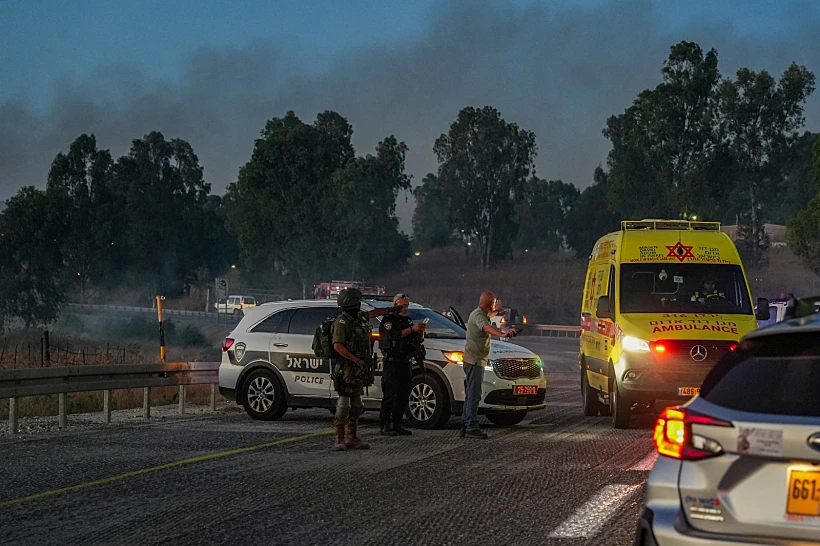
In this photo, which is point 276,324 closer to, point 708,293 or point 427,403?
point 427,403

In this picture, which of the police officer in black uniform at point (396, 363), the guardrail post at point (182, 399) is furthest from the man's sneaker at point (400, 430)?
the guardrail post at point (182, 399)

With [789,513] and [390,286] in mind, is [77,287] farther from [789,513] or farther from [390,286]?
[789,513]

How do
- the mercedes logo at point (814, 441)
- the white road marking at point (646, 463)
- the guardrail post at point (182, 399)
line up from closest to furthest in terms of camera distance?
1. the mercedes logo at point (814, 441)
2. the white road marking at point (646, 463)
3. the guardrail post at point (182, 399)

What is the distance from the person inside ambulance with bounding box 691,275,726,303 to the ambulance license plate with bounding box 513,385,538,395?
2.53 m

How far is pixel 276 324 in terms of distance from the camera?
57.6 ft

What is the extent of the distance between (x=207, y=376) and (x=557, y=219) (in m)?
130

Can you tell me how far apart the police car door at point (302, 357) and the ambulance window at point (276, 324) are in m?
0.08

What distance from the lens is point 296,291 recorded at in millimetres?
93438

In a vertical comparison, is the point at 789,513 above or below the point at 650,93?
below

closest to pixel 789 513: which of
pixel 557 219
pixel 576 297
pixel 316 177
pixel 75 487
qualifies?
pixel 75 487

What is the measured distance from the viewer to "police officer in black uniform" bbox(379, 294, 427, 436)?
1507 centimetres

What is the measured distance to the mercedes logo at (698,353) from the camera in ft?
49.4

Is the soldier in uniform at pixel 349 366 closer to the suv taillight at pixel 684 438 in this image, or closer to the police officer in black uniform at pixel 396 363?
the police officer in black uniform at pixel 396 363

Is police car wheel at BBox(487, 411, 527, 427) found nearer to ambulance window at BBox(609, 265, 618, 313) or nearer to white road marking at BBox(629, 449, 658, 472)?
ambulance window at BBox(609, 265, 618, 313)
